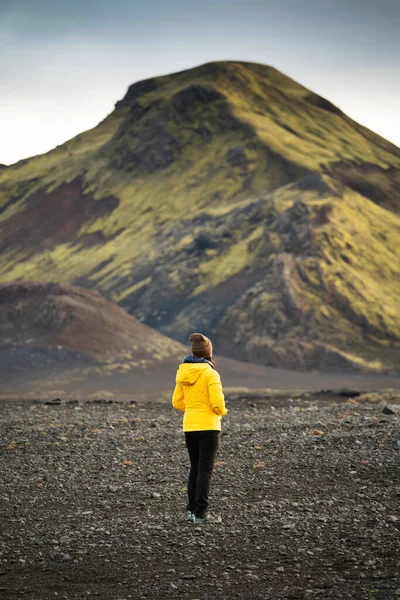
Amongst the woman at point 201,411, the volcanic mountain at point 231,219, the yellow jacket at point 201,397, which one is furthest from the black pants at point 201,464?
the volcanic mountain at point 231,219

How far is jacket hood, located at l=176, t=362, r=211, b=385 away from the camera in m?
10.2

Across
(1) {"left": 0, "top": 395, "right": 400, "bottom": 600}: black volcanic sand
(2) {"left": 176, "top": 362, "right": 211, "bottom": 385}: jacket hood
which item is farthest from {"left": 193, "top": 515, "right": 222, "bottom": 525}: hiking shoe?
(2) {"left": 176, "top": 362, "right": 211, "bottom": 385}: jacket hood

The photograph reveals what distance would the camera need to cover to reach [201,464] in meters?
10.2

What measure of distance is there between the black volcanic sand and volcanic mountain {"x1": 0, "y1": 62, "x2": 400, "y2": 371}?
171ft

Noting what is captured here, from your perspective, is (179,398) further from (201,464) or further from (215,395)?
(201,464)

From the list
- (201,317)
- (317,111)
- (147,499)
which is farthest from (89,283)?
(147,499)

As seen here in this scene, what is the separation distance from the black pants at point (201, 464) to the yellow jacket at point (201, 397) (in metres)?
0.12

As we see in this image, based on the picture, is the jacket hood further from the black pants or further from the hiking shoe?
the hiking shoe

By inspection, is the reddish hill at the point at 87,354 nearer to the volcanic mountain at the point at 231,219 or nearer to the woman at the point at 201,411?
the volcanic mountain at the point at 231,219

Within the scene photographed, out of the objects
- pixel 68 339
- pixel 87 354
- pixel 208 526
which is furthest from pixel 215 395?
pixel 68 339

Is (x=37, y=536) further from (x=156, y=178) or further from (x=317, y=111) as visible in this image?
(x=317, y=111)

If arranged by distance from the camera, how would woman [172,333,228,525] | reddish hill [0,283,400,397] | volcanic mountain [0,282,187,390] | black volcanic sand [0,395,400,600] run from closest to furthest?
black volcanic sand [0,395,400,600]
woman [172,333,228,525]
reddish hill [0,283,400,397]
volcanic mountain [0,282,187,390]

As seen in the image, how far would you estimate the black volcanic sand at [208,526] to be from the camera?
8.34 metres

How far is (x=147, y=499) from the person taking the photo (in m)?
12.1
